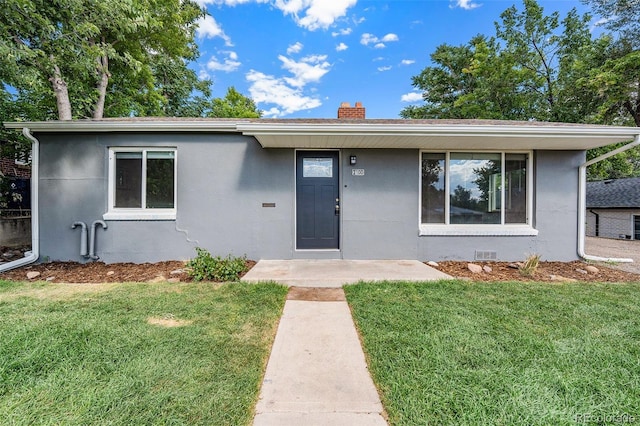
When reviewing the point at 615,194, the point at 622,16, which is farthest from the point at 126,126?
the point at 615,194

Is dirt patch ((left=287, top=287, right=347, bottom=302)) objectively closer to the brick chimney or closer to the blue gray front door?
the blue gray front door

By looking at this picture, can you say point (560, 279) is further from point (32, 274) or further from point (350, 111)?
point (32, 274)

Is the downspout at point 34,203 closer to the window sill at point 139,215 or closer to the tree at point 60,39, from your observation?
the tree at point 60,39

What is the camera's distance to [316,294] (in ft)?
11.8

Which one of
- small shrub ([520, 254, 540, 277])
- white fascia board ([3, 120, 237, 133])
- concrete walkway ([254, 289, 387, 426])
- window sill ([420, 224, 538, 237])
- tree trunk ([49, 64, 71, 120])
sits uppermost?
tree trunk ([49, 64, 71, 120])

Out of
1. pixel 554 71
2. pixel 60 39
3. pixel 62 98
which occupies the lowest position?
pixel 62 98

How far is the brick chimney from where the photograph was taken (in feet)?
22.2

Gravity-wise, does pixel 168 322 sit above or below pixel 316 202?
below

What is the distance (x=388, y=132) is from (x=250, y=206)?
9.46 feet

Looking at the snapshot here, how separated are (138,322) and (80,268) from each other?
11.0ft

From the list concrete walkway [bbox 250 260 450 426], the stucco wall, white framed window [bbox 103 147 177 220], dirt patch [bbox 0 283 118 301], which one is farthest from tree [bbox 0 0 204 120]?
the stucco wall

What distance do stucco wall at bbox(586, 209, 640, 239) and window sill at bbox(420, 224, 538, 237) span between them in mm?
11490

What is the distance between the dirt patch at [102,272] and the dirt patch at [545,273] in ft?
12.4

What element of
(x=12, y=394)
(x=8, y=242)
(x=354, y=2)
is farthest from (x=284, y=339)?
(x=354, y=2)
